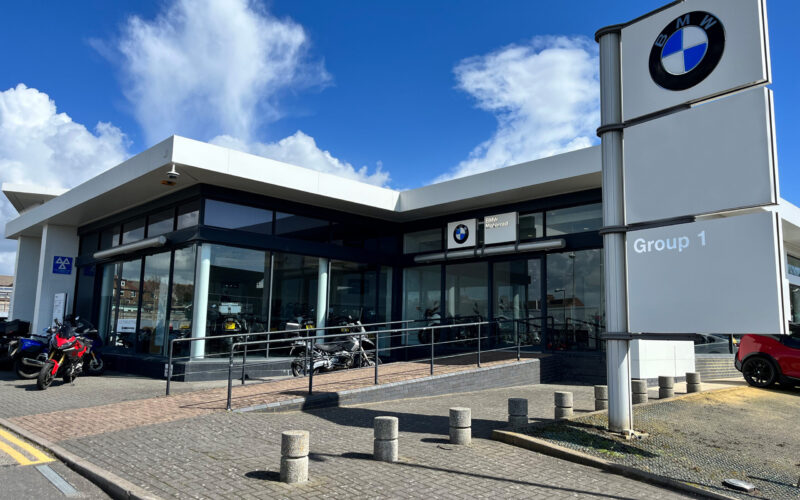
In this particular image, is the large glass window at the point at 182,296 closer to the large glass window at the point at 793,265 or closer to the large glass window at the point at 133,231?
the large glass window at the point at 133,231

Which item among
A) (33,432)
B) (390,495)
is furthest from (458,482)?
(33,432)

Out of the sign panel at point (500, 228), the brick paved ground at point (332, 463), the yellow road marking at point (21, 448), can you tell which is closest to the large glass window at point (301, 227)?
the sign panel at point (500, 228)

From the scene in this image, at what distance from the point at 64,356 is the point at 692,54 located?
1233 cm

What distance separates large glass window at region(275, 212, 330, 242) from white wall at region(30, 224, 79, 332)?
9701 mm

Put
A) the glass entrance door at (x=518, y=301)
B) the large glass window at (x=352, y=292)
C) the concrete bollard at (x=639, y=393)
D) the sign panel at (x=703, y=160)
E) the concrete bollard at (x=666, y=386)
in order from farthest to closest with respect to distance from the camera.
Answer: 1. the large glass window at (x=352, y=292)
2. the glass entrance door at (x=518, y=301)
3. the concrete bollard at (x=666, y=386)
4. the concrete bollard at (x=639, y=393)
5. the sign panel at (x=703, y=160)

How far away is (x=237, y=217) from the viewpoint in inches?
546

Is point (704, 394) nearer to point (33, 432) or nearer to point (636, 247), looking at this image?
point (636, 247)

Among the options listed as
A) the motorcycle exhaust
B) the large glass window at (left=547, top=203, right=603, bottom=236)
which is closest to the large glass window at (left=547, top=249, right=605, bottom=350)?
the large glass window at (left=547, top=203, right=603, bottom=236)

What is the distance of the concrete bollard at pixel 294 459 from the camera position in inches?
209

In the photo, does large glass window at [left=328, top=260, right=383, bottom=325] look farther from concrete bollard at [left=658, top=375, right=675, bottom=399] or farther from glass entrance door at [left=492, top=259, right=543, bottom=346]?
concrete bollard at [left=658, top=375, right=675, bottom=399]

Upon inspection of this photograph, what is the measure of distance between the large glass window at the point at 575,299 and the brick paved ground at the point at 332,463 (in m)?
6.02

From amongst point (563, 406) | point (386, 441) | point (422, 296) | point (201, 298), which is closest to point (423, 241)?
point (422, 296)

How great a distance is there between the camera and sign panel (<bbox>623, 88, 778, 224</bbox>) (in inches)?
253

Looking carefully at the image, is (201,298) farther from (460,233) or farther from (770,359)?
(770,359)
